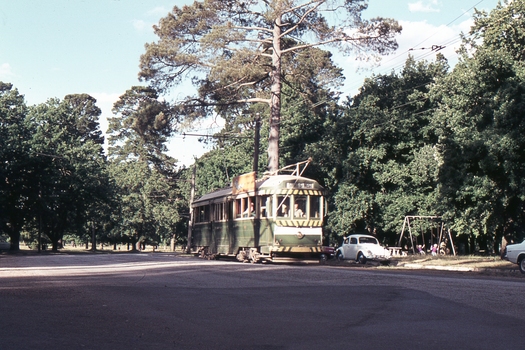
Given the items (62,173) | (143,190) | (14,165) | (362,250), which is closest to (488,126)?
(362,250)

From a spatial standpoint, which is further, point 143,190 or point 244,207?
point 143,190

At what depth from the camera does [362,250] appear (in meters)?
35.5

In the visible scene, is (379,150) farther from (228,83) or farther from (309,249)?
(309,249)

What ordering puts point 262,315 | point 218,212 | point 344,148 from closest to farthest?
point 262,315
point 218,212
point 344,148

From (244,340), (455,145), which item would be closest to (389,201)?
(455,145)

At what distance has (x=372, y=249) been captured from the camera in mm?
34938

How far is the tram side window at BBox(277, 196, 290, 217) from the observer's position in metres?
26.0

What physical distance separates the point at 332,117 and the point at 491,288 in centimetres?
3585

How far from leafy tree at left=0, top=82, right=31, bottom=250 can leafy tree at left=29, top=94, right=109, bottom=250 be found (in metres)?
0.87

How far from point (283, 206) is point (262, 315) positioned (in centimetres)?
1695

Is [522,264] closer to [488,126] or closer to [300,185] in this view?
[488,126]

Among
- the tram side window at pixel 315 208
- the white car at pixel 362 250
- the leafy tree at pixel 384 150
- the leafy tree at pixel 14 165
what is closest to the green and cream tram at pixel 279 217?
the tram side window at pixel 315 208

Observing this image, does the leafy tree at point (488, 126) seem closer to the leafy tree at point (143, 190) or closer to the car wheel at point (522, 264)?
the car wheel at point (522, 264)

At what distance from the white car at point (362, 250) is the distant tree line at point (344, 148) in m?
3.90
